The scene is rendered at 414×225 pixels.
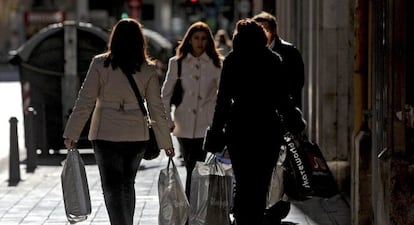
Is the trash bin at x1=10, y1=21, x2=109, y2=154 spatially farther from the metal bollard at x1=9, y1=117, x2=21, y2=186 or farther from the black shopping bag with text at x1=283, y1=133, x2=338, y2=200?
the black shopping bag with text at x1=283, y1=133, x2=338, y2=200

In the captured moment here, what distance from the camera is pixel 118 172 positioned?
327 inches

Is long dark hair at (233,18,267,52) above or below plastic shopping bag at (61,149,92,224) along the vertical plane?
above

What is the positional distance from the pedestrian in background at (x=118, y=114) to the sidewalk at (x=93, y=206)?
211 centimetres

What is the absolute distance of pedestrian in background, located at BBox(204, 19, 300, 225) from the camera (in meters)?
8.27

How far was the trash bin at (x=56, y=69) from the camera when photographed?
57.6 feet

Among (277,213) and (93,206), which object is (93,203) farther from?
(277,213)

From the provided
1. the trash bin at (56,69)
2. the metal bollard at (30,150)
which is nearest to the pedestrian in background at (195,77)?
the metal bollard at (30,150)

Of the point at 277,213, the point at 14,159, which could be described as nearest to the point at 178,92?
Result: the point at 277,213

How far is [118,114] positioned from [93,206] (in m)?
3.47

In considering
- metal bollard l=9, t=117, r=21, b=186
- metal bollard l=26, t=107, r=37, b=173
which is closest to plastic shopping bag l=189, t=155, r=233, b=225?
metal bollard l=9, t=117, r=21, b=186

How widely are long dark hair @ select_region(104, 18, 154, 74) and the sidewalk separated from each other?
244 cm

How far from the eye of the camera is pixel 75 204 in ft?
27.7

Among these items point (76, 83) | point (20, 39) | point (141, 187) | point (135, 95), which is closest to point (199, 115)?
point (135, 95)

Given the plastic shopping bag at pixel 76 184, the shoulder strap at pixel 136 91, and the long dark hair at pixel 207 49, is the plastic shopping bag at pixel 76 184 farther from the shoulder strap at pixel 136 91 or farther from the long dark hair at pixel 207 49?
the long dark hair at pixel 207 49
